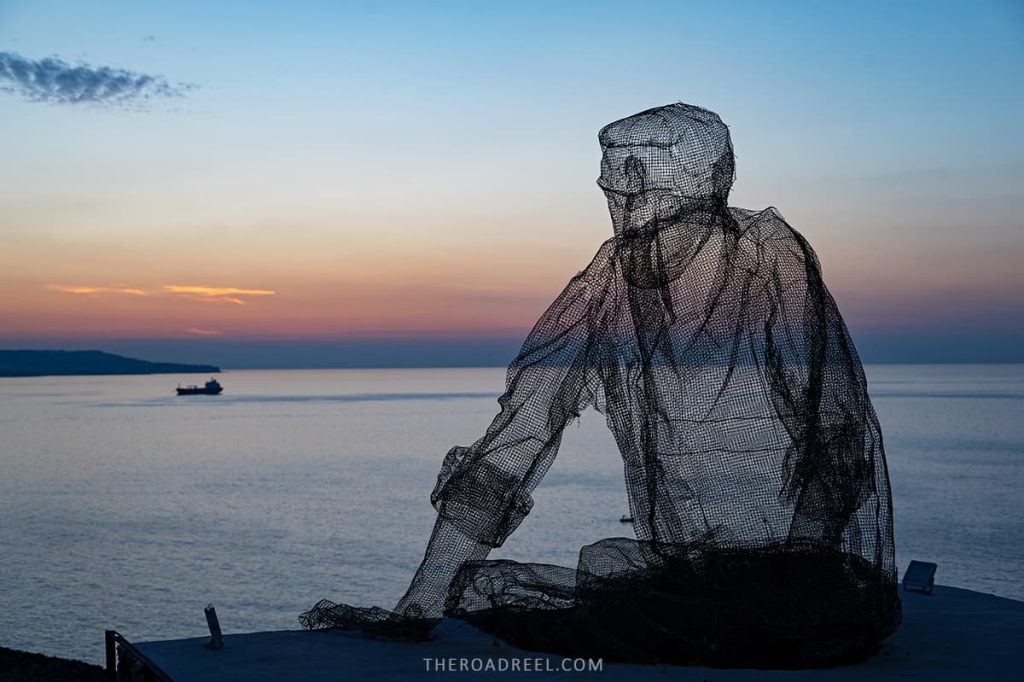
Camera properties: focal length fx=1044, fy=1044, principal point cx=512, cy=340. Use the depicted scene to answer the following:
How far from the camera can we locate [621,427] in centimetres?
825

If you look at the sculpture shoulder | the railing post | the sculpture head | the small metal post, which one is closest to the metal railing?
the railing post

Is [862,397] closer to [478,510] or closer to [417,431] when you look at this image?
[478,510]

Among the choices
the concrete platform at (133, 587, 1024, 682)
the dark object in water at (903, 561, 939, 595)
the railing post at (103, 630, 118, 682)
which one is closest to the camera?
the concrete platform at (133, 587, 1024, 682)

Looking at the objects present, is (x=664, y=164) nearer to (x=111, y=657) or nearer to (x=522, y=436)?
(x=522, y=436)

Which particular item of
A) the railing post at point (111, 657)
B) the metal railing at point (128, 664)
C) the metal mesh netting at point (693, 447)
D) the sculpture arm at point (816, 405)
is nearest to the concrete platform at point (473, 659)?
the metal railing at point (128, 664)

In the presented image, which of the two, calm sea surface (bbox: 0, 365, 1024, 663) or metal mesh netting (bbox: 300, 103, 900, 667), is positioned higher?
metal mesh netting (bbox: 300, 103, 900, 667)

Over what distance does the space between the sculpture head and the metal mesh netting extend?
0.6 inches

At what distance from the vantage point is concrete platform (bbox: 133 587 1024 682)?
25.8ft

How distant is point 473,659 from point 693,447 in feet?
7.95

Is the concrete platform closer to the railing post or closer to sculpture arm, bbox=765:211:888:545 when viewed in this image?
the railing post

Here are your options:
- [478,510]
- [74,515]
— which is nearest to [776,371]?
[478,510]

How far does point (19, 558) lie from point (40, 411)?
108739 mm

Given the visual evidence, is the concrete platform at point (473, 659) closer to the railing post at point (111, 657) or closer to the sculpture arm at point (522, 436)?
the railing post at point (111, 657)

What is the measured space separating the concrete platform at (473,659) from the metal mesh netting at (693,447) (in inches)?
10.0
